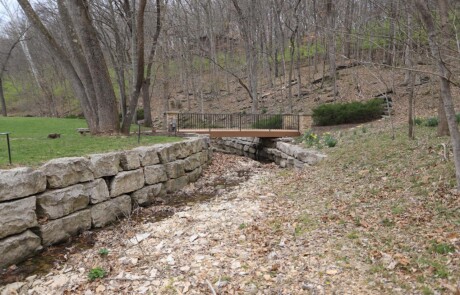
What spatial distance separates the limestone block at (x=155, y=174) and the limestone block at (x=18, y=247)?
7.97ft

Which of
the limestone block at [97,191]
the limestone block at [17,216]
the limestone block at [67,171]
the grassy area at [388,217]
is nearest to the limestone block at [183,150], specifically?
the grassy area at [388,217]

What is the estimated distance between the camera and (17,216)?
385 cm

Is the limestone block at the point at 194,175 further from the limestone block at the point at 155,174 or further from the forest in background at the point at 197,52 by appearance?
the forest in background at the point at 197,52

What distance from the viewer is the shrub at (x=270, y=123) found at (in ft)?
48.0

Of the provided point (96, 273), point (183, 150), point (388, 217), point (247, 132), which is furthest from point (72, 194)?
point (247, 132)

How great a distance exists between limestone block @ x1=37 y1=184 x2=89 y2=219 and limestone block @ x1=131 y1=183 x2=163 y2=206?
116cm

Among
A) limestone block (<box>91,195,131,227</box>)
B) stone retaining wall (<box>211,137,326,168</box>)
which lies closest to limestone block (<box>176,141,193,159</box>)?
limestone block (<box>91,195,131,227</box>)

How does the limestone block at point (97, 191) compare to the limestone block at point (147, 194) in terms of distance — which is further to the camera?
the limestone block at point (147, 194)

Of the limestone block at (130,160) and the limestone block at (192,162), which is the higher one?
the limestone block at (130,160)

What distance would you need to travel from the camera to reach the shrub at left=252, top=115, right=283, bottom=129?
576 inches

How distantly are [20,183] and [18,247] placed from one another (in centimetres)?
78

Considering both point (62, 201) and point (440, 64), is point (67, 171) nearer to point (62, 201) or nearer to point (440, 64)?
point (62, 201)

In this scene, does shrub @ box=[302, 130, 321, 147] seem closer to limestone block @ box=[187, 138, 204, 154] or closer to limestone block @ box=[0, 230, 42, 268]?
limestone block @ box=[187, 138, 204, 154]

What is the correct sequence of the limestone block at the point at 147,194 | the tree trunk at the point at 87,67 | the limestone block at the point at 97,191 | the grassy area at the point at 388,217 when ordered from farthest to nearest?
1. the tree trunk at the point at 87,67
2. the limestone block at the point at 147,194
3. the limestone block at the point at 97,191
4. the grassy area at the point at 388,217
